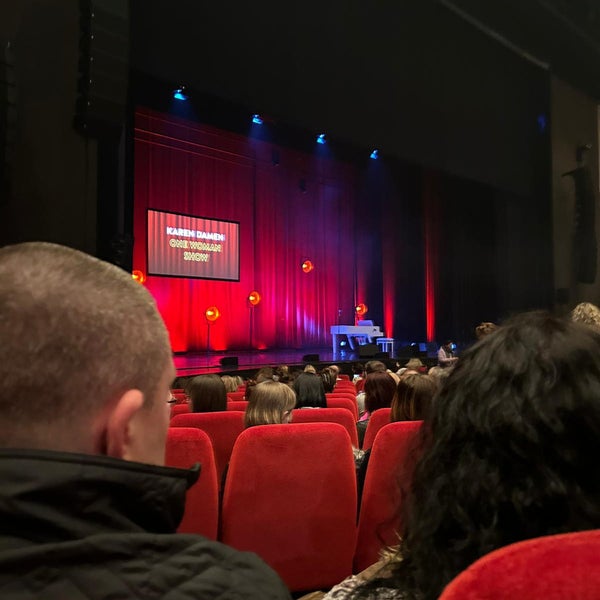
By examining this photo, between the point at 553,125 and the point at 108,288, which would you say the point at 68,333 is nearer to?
the point at 108,288

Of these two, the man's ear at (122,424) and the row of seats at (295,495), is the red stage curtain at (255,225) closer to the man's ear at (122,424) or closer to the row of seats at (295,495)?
the row of seats at (295,495)

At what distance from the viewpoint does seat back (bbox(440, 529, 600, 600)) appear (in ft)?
1.85

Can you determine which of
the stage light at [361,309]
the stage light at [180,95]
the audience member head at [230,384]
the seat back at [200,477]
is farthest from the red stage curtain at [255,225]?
the seat back at [200,477]

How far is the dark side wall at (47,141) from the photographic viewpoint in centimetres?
614

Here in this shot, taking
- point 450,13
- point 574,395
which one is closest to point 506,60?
point 450,13

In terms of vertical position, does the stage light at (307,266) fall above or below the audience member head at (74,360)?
above

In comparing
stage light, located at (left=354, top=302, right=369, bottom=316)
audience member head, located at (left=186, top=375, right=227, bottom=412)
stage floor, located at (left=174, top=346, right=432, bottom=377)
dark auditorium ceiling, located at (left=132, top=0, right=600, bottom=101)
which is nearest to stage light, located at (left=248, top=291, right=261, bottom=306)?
stage floor, located at (left=174, top=346, right=432, bottom=377)

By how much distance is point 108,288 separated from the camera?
27.7 inches

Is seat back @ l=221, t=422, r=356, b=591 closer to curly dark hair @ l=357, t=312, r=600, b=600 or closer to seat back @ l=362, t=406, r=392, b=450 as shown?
seat back @ l=362, t=406, r=392, b=450

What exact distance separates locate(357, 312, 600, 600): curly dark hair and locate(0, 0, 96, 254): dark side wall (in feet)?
20.0

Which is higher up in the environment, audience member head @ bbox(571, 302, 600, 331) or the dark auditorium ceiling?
the dark auditorium ceiling

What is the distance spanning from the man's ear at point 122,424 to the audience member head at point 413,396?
6.37ft

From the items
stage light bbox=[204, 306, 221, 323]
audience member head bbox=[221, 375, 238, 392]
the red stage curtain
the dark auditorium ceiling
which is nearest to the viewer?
audience member head bbox=[221, 375, 238, 392]

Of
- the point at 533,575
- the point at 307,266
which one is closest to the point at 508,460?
the point at 533,575
